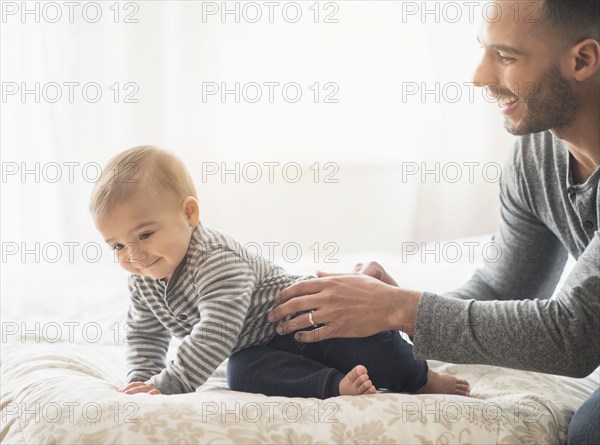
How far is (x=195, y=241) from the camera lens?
161 centimetres

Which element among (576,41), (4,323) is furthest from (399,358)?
(4,323)

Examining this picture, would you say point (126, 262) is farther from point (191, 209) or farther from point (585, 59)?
point (585, 59)

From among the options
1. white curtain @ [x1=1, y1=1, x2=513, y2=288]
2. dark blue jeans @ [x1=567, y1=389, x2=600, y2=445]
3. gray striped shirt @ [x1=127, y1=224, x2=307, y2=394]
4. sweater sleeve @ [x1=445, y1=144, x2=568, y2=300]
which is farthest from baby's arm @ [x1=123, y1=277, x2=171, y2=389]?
white curtain @ [x1=1, y1=1, x2=513, y2=288]

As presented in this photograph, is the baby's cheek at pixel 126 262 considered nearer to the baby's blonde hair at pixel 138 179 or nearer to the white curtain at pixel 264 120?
the baby's blonde hair at pixel 138 179

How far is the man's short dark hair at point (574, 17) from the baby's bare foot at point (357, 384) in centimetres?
75

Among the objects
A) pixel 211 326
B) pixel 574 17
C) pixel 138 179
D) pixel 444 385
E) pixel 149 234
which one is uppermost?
pixel 574 17

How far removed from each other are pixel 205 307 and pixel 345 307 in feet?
0.85

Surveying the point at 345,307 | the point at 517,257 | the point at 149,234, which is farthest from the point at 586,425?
the point at 149,234

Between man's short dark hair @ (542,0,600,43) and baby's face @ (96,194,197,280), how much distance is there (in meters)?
0.79

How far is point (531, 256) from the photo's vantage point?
1.91 meters

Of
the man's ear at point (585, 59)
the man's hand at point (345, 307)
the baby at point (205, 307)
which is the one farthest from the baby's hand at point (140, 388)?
the man's ear at point (585, 59)

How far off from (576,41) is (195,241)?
2.70 ft

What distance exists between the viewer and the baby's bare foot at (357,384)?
4.81 ft

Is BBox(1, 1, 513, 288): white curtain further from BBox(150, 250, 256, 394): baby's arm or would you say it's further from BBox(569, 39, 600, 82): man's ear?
BBox(569, 39, 600, 82): man's ear
